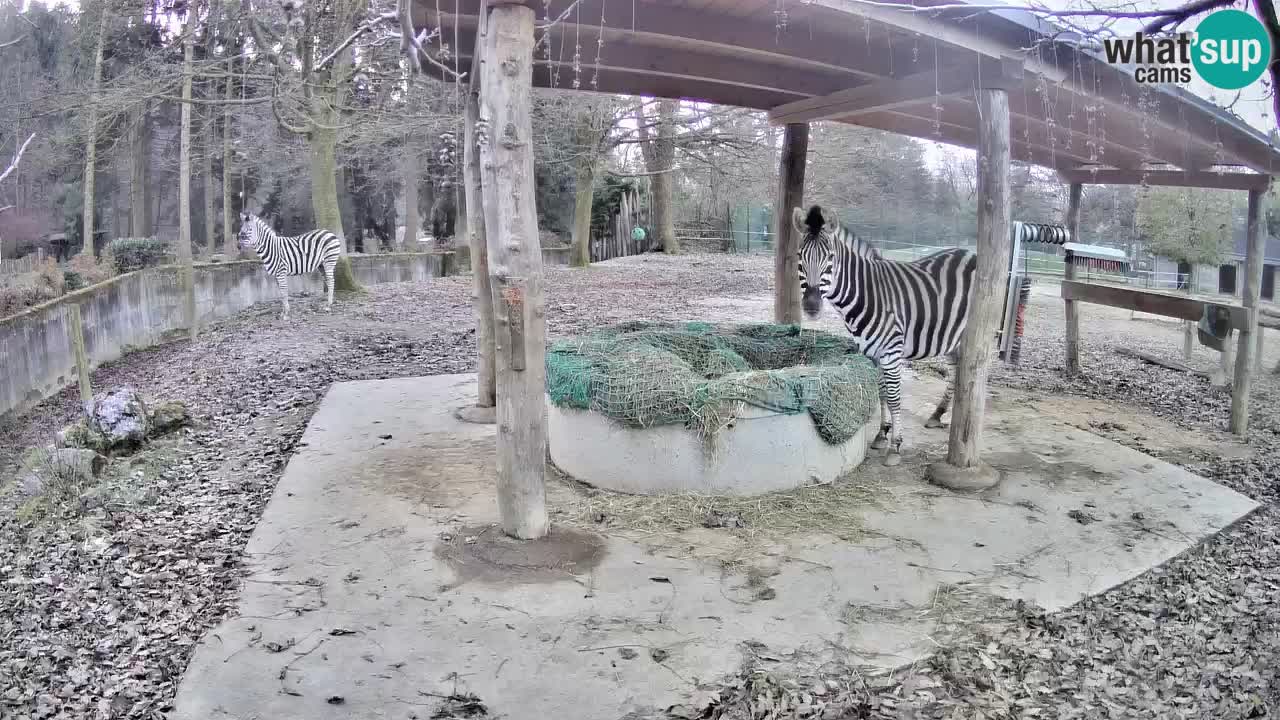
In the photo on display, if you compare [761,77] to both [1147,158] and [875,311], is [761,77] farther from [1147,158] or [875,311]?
[1147,158]

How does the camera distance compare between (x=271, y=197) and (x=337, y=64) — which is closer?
(x=337, y=64)

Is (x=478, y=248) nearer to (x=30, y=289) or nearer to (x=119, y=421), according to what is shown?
(x=119, y=421)

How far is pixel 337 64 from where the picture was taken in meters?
14.6

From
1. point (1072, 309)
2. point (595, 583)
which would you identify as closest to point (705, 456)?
point (595, 583)

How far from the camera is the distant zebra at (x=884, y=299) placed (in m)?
6.75

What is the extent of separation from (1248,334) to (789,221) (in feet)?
14.1

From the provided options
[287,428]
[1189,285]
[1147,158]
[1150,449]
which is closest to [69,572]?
[287,428]

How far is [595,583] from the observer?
14.4 feet

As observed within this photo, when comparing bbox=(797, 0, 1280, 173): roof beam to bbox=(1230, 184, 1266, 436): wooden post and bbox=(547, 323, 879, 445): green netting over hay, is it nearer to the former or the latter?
bbox=(1230, 184, 1266, 436): wooden post

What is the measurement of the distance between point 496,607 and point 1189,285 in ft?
50.8

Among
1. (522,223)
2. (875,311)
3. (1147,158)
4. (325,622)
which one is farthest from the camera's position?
(1147,158)

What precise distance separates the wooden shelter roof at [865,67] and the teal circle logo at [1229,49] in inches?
31.4

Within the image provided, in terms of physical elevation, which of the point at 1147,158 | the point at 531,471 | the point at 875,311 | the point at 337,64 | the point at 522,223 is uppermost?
the point at 337,64

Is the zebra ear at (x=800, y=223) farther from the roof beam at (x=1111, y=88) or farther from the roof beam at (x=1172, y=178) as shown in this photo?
the roof beam at (x=1172, y=178)
